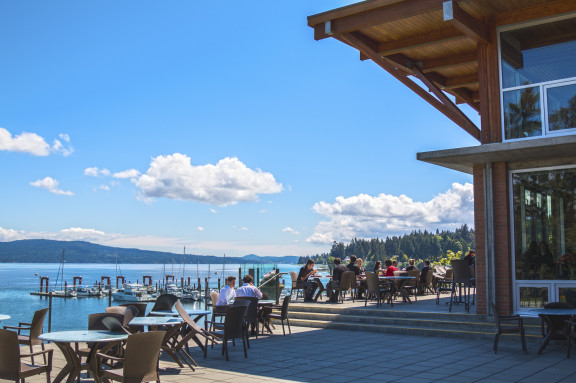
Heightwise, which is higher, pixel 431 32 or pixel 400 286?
pixel 431 32

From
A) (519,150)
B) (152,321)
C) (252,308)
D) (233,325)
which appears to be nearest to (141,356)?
(152,321)

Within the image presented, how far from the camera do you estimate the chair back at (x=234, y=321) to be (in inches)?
315

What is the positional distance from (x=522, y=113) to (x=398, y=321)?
492 cm

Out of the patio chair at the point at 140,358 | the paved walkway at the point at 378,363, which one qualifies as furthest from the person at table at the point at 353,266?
the patio chair at the point at 140,358

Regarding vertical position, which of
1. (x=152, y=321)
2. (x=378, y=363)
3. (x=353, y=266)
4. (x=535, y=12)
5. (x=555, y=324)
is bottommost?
(x=378, y=363)

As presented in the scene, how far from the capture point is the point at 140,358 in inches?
202

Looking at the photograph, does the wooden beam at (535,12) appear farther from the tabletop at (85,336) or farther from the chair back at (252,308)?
the tabletop at (85,336)

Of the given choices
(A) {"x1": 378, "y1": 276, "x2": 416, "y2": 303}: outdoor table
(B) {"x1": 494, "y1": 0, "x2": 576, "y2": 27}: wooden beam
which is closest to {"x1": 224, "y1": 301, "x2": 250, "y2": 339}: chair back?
(A) {"x1": 378, "y1": 276, "x2": 416, "y2": 303}: outdoor table

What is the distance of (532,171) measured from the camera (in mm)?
10031

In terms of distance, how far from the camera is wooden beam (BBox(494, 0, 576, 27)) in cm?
966

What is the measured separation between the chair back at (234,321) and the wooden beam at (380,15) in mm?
6388

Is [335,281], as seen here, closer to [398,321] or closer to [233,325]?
[398,321]

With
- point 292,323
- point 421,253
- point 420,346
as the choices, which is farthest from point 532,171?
point 421,253

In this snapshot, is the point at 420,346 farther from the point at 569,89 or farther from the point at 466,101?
the point at 466,101
